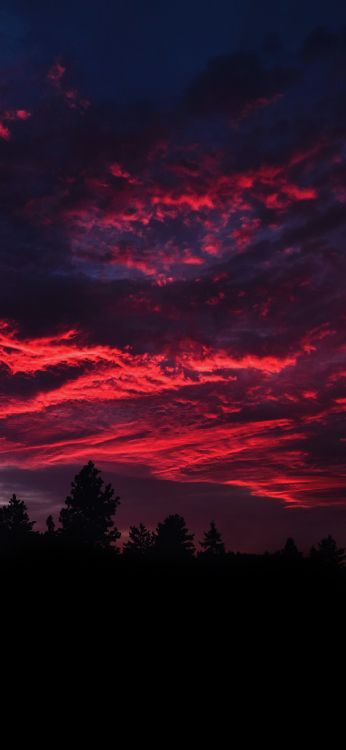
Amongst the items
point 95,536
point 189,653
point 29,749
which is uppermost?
point 95,536

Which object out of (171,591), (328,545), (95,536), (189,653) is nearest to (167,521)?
(95,536)

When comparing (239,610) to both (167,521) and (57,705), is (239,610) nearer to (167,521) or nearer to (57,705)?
(57,705)

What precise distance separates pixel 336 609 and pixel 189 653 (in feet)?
20.8

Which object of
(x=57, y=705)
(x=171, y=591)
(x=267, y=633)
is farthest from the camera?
(x=171, y=591)

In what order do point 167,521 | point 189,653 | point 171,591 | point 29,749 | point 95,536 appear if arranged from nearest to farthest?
point 29,749 → point 189,653 → point 171,591 → point 95,536 → point 167,521

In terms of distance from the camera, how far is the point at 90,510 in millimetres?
63125

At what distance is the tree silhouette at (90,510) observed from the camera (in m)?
62.9

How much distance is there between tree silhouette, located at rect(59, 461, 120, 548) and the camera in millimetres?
62875

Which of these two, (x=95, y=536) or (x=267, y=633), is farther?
(x=95, y=536)

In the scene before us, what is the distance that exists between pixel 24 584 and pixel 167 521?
186ft

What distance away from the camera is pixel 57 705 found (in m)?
9.80

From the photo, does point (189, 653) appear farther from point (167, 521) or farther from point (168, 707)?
point (167, 521)

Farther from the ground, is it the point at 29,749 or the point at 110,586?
the point at 110,586

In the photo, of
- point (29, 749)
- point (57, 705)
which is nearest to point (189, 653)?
point (57, 705)
